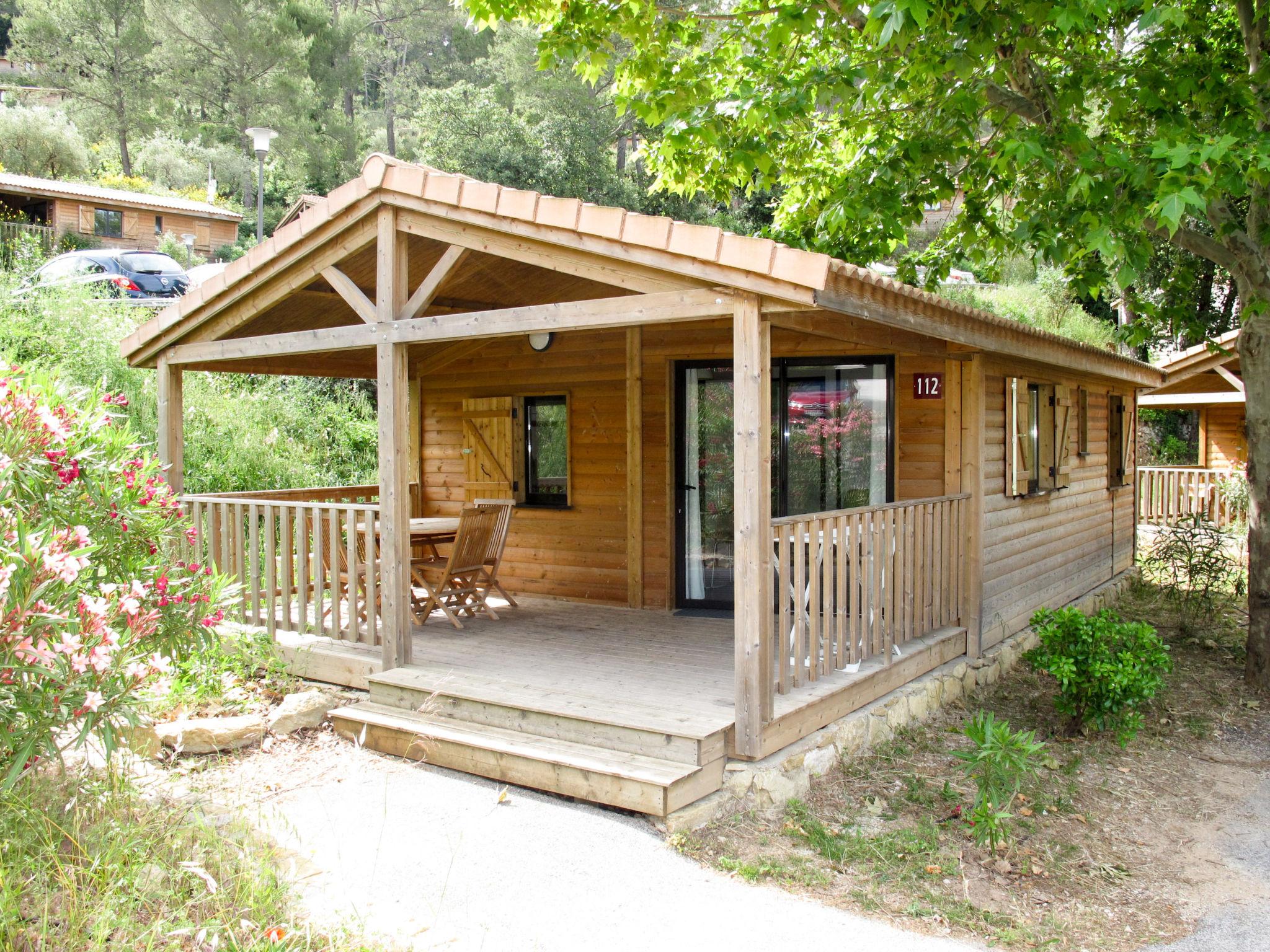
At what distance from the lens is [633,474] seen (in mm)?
8203

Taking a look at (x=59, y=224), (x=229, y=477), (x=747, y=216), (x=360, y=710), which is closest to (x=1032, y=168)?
(x=360, y=710)

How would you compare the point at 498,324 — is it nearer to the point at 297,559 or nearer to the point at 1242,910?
the point at 297,559

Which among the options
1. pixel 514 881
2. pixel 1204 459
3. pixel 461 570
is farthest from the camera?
pixel 1204 459

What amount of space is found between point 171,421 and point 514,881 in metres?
5.06

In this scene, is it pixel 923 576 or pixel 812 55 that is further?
pixel 812 55

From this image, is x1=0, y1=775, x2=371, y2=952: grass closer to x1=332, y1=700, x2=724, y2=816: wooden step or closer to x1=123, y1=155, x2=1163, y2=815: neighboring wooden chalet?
x1=332, y1=700, x2=724, y2=816: wooden step

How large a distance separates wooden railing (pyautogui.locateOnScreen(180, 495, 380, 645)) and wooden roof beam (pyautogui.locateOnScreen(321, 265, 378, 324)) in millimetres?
1188

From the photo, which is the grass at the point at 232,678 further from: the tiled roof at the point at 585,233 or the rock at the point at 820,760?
the rock at the point at 820,760

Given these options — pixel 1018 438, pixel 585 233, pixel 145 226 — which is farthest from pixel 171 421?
pixel 145 226

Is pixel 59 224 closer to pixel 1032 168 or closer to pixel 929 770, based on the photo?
pixel 1032 168

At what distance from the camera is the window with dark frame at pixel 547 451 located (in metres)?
8.75

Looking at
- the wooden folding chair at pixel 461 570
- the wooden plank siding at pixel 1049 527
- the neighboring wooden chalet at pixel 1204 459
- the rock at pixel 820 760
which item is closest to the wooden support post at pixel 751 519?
the rock at pixel 820 760

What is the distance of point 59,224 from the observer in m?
25.3

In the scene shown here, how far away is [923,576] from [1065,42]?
5016 mm
